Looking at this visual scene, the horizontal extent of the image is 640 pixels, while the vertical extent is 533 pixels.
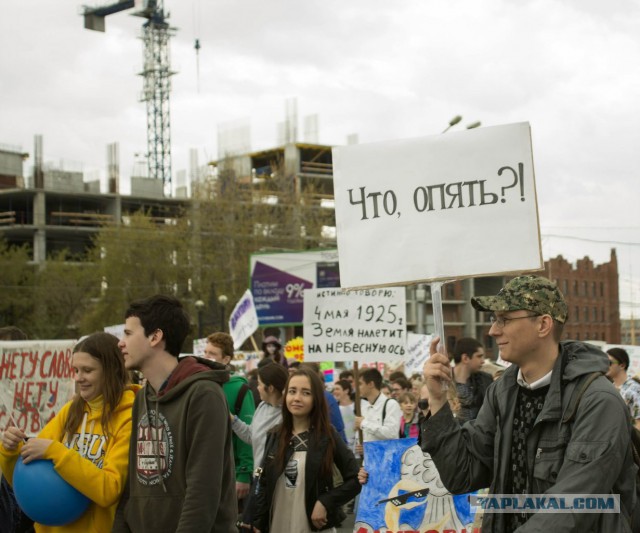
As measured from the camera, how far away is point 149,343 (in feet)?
15.3

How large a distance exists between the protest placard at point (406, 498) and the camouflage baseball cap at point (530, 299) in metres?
3.69

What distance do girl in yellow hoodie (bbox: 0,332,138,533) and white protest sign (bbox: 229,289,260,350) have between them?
48.7 ft

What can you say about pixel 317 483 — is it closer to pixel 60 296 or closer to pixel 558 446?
pixel 558 446

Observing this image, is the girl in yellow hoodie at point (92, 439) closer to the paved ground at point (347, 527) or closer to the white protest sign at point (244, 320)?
the paved ground at point (347, 527)

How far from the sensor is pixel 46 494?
4594 mm

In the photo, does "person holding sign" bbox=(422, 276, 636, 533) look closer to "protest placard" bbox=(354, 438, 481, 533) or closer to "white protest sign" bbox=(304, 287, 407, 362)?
"protest placard" bbox=(354, 438, 481, 533)

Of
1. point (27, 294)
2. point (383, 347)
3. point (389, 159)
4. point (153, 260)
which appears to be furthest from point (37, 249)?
point (389, 159)

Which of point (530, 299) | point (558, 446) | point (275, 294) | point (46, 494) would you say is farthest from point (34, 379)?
point (275, 294)

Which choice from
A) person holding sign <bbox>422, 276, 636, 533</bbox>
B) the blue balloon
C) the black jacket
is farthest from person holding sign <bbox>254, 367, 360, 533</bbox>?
person holding sign <bbox>422, 276, 636, 533</bbox>

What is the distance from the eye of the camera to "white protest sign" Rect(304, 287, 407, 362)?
38.4 ft

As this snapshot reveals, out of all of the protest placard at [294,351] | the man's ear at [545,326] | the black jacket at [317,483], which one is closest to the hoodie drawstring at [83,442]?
the black jacket at [317,483]

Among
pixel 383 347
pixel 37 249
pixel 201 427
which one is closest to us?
pixel 201 427

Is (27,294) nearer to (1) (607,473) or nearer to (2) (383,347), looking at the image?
(2) (383,347)

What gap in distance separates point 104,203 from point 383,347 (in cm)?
8011
